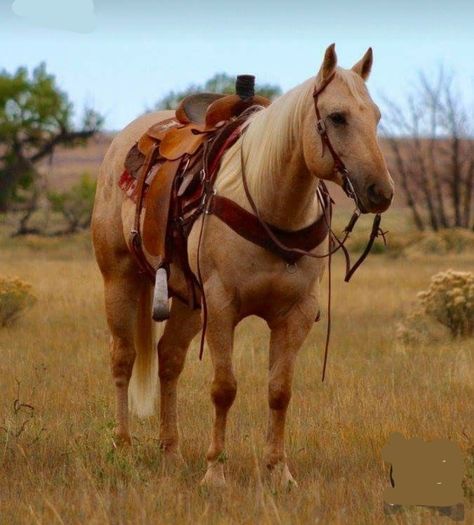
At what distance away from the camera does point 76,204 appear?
46.4 metres

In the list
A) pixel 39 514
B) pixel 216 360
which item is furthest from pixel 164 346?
pixel 39 514

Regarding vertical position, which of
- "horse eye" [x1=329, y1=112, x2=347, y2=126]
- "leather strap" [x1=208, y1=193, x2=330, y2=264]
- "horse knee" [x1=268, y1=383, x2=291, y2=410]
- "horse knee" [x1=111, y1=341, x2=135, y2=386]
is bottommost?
"horse knee" [x1=111, y1=341, x2=135, y2=386]

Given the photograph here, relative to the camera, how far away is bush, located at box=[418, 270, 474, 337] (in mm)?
12641

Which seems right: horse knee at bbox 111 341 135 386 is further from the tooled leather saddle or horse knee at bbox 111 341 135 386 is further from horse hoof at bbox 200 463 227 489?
horse hoof at bbox 200 463 227 489

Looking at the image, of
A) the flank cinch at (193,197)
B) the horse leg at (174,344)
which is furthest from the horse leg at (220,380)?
the horse leg at (174,344)

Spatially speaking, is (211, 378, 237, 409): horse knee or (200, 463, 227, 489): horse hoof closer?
(200, 463, 227, 489): horse hoof

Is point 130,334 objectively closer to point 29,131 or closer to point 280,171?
point 280,171

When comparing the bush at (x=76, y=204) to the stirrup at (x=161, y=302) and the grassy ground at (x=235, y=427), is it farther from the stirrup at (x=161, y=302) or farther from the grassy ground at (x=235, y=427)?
the stirrup at (x=161, y=302)

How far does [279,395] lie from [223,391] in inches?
11.5

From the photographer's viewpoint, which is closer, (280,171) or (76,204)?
(280,171)

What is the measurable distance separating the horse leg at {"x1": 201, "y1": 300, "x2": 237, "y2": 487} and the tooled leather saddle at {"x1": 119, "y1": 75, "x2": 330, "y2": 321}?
1.44ft

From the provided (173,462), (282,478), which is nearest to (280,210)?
(282,478)

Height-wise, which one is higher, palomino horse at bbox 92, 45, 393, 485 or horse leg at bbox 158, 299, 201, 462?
palomino horse at bbox 92, 45, 393, 485

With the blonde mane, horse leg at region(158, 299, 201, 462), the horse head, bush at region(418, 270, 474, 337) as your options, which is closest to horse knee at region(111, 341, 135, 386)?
horse leg at region(158, 299, 201, 462)
